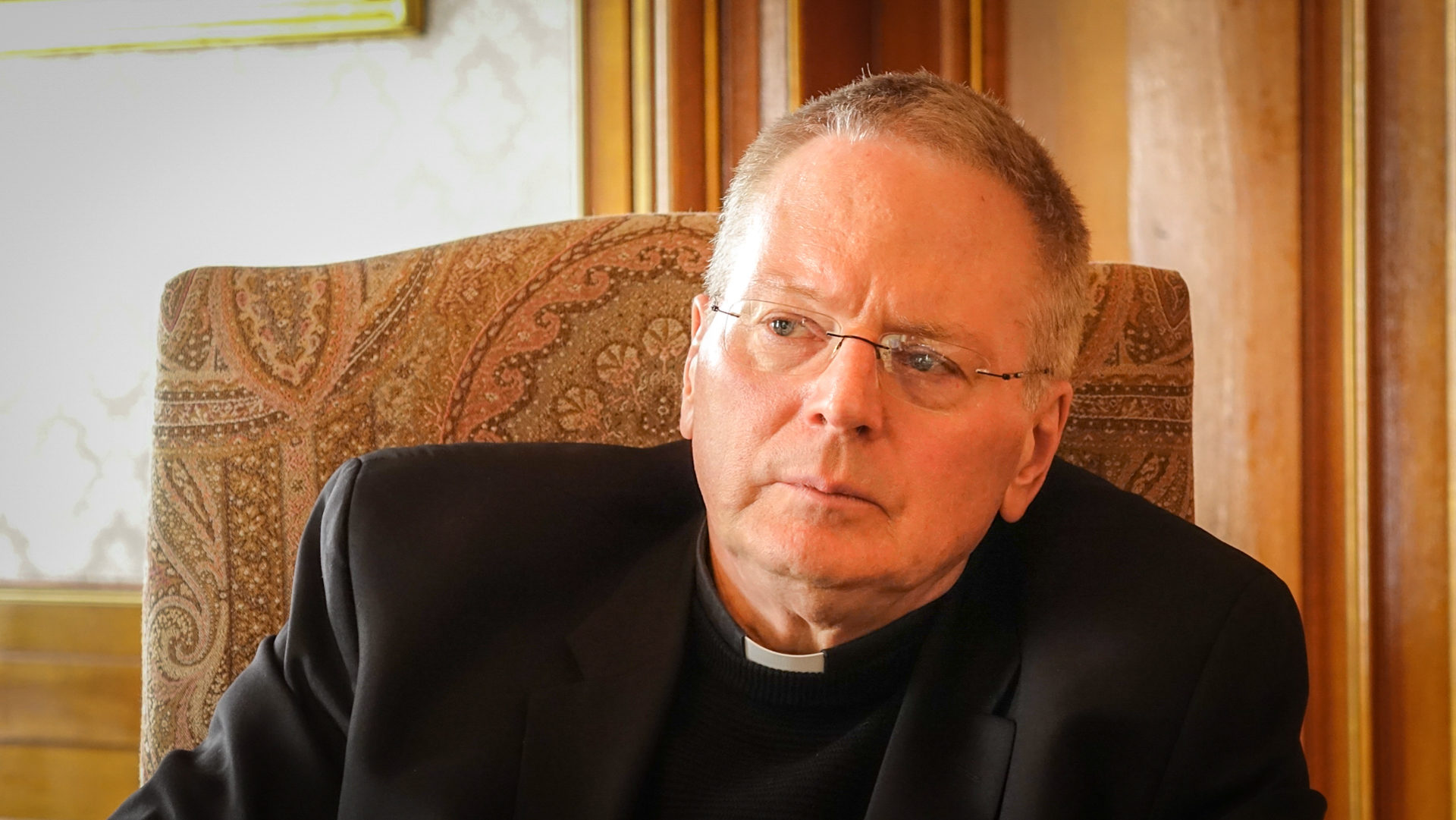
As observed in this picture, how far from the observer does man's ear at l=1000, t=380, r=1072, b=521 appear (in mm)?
1156

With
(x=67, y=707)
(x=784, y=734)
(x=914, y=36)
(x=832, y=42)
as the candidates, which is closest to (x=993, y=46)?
(x=914, y=36)

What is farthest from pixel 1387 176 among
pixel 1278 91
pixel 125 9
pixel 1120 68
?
pixel 125 9

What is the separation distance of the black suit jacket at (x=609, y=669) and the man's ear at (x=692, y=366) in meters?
0.12

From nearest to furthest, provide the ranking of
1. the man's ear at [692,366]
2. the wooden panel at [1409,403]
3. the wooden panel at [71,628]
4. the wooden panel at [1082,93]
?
1. the man's ear at [692,366]
2. the wooden panel at [1409,403]
3. the wooden panel at [1082,93]
4. the wooden panel at [71,628]

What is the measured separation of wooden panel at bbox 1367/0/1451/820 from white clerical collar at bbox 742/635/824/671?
3.38 feet

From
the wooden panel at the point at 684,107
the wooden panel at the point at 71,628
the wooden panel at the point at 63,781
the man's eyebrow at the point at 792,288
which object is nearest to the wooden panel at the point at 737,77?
the wooden panel at the point at 684,107

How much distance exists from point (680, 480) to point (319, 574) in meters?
0.43

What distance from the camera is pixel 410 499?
1.18 meters

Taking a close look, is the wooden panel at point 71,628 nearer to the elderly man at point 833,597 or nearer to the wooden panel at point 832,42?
the elderly man at point 833,597

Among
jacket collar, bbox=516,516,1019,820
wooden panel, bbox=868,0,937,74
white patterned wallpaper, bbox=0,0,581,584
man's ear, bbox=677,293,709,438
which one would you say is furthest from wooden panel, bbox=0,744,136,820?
wooden panel, bbox=868,0,937,74

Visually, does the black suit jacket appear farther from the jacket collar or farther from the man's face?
the man's face

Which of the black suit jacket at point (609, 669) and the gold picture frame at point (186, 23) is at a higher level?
the gold picture frame at point (186, 23)

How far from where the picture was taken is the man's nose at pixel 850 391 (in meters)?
1.00

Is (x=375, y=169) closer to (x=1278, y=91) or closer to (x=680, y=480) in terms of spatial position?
(x=680, y=480)
